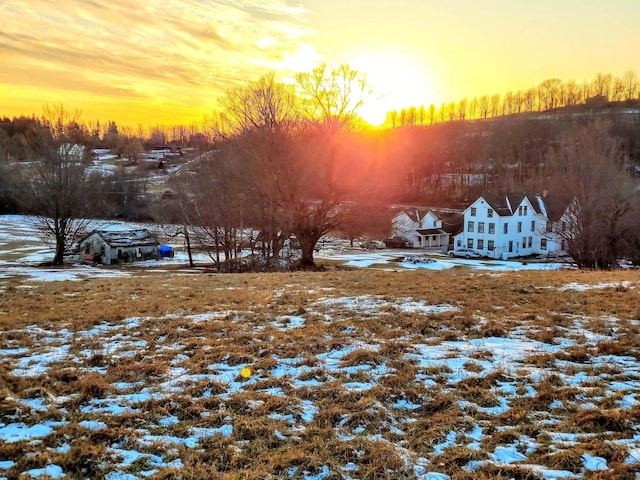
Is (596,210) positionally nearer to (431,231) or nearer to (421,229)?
(421,229)

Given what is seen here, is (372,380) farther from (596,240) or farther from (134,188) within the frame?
(134,188)

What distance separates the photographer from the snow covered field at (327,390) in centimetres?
374

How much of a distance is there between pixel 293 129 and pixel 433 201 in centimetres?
6524

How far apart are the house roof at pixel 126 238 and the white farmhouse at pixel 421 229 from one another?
31.5m

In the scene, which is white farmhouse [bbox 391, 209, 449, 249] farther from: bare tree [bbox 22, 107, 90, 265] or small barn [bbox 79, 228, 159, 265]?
bare tree [bbox 22, 107, 90, 265]

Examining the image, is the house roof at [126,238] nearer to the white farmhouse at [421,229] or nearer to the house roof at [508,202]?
the white farmhouse at [421,229]

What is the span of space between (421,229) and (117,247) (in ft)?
129

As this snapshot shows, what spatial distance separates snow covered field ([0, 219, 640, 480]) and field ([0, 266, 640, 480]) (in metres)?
0.02

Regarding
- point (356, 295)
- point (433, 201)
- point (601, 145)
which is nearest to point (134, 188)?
point (433, 201)

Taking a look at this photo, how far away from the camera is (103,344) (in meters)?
7.07

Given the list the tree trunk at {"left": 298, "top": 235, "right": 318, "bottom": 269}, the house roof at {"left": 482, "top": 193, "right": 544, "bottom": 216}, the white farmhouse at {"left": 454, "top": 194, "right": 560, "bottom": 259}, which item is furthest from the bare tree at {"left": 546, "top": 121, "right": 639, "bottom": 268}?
the white farmhouse at {"left": 454, "top": 194, "right": 560, "bottom": 259}

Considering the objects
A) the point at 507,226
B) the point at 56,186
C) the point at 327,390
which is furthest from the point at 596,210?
the point at 56,186

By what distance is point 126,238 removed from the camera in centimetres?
4191

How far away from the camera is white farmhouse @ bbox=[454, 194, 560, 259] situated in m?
51.4
